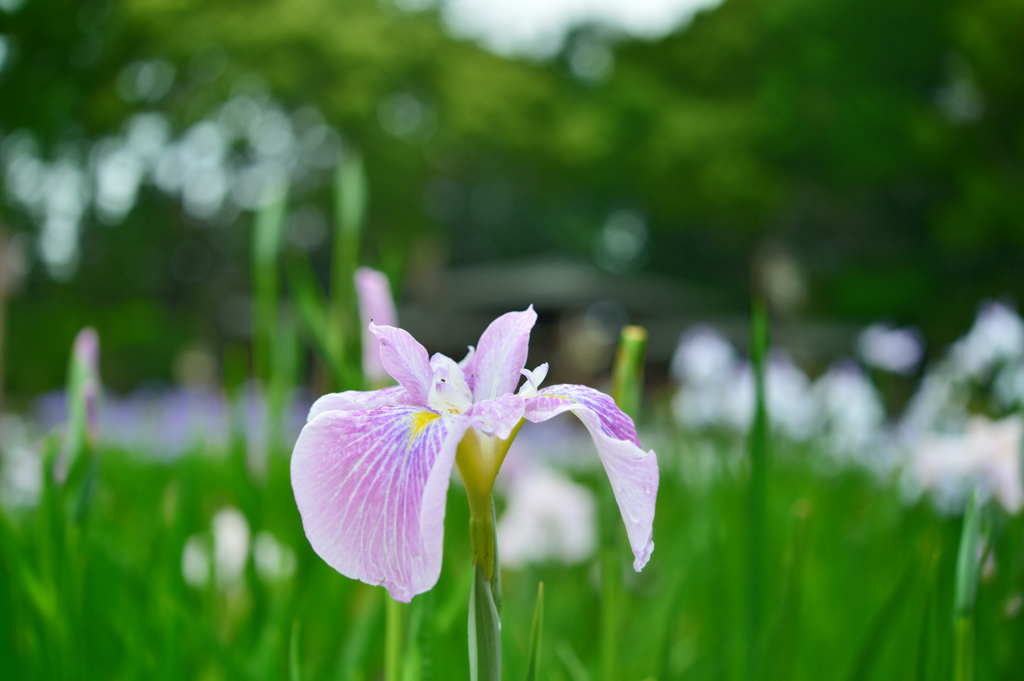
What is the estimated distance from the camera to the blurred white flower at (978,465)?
1222 mm

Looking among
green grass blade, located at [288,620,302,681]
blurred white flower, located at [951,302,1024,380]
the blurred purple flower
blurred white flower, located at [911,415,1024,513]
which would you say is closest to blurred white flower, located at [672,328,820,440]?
blurred white flower, located at [951,302,1024,380]

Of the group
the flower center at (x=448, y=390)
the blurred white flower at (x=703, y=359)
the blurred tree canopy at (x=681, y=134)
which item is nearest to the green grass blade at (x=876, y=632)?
the flower center at (x=448, y=390)

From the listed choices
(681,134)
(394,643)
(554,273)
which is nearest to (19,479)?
(394,643)

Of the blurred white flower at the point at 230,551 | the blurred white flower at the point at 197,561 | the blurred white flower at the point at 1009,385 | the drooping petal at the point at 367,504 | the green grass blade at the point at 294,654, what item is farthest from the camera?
the blurred white flower at the point at 1009,385

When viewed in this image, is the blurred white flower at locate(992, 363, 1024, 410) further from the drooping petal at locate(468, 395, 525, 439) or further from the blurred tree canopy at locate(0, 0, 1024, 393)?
the blurred tree canopy at locate(0, 0, 1024, 393)

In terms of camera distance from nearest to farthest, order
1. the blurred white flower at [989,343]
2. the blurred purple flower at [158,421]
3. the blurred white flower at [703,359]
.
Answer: the blurred white flower at [989,343]
the blurred white flower at [703,359]
the blurred purple flower at [158,421]

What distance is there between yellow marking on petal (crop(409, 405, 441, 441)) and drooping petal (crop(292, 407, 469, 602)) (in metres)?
0.02

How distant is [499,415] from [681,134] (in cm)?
1790

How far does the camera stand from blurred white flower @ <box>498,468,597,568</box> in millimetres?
1822

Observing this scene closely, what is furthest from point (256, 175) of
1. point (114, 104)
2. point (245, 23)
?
point (114, 104)

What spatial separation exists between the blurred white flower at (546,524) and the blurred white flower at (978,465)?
80cm

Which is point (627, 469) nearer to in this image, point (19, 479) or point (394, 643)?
point (394, 643)

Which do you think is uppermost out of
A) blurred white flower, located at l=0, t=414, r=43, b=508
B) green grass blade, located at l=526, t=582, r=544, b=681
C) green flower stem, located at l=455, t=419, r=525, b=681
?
green flower stem, located at l=455, t=419, r=525, b=681

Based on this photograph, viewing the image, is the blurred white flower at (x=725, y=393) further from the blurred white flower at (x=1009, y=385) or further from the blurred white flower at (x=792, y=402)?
the blurred white flower at (x=1009, y=385)
